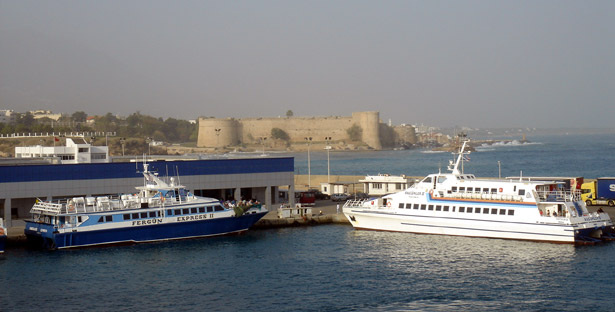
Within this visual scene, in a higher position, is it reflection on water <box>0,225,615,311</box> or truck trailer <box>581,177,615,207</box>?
truck trailer <box>581,177,615,207</box>

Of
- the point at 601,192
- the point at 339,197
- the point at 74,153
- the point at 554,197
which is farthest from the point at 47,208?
the point at 601,192

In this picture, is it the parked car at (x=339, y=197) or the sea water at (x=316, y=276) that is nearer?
the sea water at (x=316, y=276)

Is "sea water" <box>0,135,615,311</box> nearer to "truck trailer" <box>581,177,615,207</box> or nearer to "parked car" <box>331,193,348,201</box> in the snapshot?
"truck trailer" <box>581,177,615,207</box>

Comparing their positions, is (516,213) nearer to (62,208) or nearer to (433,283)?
(433,283)

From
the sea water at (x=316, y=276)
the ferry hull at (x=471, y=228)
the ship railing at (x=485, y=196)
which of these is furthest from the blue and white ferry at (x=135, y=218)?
the ship railing at (x=485, y=196)

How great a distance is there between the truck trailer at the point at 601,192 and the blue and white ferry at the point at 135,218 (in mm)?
19646

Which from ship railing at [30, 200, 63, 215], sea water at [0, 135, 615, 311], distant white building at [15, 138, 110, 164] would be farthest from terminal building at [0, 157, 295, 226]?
sea water at [0, 135, 615, 311]

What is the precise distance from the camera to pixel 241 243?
120 feet

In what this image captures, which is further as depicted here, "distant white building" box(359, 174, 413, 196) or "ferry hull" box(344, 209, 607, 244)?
"distant white building" box(359, 174, 413, 196)

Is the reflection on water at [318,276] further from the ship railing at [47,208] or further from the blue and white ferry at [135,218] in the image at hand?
the ship railing at [47,208]

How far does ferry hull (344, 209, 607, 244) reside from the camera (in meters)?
34.0

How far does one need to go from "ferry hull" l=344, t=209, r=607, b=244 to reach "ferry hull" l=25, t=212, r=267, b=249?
250 inches

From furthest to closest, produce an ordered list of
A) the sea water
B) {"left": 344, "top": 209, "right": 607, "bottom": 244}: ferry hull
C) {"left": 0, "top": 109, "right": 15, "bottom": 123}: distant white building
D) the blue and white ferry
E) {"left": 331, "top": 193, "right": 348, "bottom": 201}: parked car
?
{"left": 0, "top": 109, "right": 15, "bottom": 123}: distant white building
{"left": 331, "top": 193, "right": 348, "bottom": 201}: parked car
the blue and white ferry
{"left": 344, "top": 209, "right": 607, "bottom": 244}: ferry hull
the sea water

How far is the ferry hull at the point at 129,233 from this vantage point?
34.7 m
